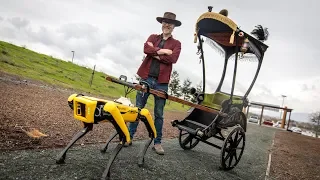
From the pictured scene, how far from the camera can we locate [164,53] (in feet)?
14.4

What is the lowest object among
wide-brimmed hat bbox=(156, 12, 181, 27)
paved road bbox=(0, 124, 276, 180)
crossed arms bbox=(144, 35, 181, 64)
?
paved road bbox=(0, 124, 276, 180)

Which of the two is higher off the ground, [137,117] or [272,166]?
[137,117]

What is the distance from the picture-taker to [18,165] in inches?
112

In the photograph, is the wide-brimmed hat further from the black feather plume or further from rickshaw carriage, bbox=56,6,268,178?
the black feather plume

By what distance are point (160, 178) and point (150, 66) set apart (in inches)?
86.9

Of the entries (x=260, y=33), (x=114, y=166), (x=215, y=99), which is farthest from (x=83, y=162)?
(x=260, y=33)

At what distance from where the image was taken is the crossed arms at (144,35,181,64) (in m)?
4.41

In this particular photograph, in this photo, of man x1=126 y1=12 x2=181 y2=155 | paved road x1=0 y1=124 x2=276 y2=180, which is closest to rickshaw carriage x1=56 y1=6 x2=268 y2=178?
paved road x1=0 y1=124 x2=276 y2=180

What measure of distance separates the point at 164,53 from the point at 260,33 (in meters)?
2.56

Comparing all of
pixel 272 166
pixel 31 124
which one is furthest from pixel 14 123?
pixel 272 166

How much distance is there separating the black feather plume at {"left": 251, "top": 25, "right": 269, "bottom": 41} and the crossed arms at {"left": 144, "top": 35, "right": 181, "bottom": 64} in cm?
204

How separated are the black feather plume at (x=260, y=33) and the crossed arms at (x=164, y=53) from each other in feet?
6.68

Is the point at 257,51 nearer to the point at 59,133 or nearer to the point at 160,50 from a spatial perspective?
the point at 160,50

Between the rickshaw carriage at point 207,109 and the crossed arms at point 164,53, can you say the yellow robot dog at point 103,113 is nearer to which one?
the rickshaw carriage at point 207,109
